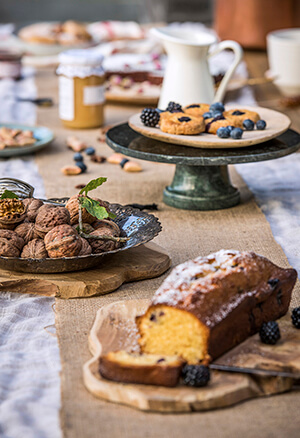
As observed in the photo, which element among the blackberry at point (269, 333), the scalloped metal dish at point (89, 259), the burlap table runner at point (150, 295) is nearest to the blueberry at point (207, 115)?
the burlap table runner at point (150, 295)

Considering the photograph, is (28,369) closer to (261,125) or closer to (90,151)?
(261,125)

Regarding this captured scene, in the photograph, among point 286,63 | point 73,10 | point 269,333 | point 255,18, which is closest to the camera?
point 269,333

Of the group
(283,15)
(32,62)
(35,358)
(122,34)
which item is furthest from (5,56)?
(35,358)

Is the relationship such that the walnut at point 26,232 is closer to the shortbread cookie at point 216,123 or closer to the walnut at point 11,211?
the walnut at point 11,211

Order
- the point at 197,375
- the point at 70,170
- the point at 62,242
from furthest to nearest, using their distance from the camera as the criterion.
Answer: the point at 70,170
the point at 62,242
the point at 197,375

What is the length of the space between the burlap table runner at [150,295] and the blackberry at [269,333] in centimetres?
8

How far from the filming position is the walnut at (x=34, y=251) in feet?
3.85

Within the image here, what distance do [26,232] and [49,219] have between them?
0.05 m

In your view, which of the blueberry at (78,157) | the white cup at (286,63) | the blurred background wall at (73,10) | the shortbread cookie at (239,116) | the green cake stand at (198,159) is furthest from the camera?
the blurred background wall at (73,10)

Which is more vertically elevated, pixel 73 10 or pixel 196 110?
pixel 196 110

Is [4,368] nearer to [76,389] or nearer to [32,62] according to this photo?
[76,389]

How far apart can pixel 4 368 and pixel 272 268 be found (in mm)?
436

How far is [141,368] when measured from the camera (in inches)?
34.7

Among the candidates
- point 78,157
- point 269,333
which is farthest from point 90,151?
point 269,333
